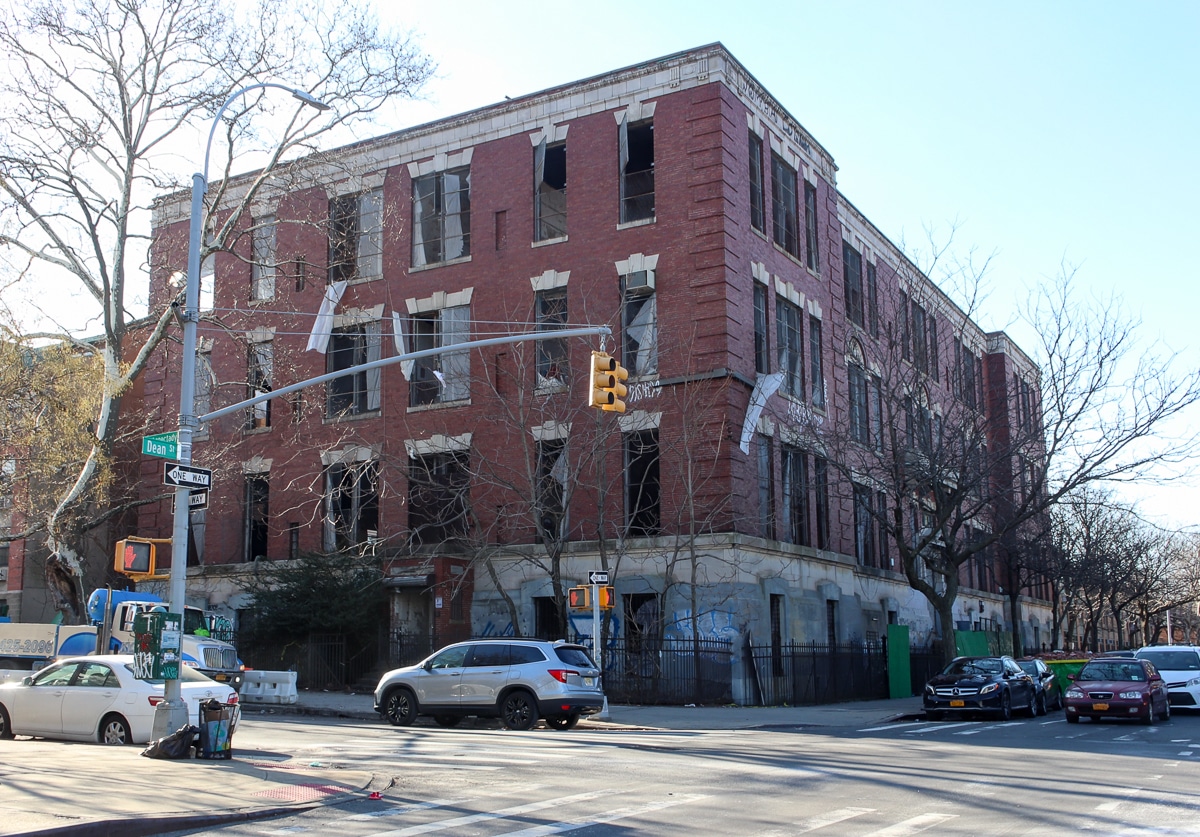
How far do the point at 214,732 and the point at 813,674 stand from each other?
65.3 feet

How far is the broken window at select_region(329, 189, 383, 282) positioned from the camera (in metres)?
35.8

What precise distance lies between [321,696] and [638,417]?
10994 mm

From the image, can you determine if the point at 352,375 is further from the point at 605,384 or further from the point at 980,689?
the point at 980,689

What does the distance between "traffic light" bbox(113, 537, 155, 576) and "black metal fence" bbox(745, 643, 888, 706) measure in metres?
16.1

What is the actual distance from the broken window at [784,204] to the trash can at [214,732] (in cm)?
2377

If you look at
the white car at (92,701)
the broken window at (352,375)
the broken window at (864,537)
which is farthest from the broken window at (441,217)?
the white car at (92,701)

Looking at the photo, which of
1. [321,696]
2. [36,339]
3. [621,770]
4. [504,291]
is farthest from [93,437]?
[621,770]

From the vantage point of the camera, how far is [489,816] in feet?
34.7

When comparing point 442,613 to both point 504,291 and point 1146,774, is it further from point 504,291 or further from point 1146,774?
point 1146,774

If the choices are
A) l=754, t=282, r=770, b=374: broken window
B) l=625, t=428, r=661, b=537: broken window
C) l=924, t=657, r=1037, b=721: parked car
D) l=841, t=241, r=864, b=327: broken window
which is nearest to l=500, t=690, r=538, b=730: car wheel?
l=625, t=428, r=661, b=537: broken window

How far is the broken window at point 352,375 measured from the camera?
3575 cm

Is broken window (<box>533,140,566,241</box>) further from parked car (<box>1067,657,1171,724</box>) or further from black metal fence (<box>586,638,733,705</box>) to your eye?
parked car (<box>1067,657,1171,724</box>)

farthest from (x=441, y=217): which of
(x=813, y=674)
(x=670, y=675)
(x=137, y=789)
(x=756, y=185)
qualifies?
(x=137, y=789)

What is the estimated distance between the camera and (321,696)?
29.7 m
